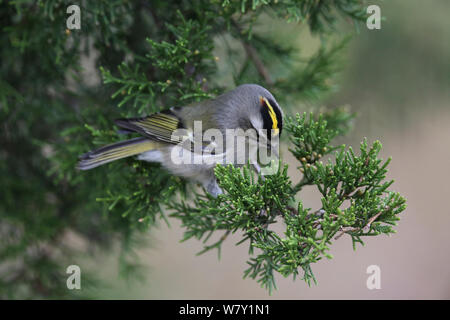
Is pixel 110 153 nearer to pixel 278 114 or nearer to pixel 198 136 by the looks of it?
pixel 198 136

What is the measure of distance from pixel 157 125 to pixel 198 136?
0.22 meters

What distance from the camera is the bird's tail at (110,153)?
1.88m

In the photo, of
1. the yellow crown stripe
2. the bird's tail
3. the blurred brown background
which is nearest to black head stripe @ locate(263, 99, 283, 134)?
the yellow crown stripe

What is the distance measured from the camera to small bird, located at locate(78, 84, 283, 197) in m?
1.88

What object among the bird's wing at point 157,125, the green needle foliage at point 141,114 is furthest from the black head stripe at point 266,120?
the bird's wing at point 157,125

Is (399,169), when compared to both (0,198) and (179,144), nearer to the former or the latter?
(179,144)

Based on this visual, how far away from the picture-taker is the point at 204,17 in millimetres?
1878

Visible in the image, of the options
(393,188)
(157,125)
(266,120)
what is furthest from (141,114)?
(393,188)

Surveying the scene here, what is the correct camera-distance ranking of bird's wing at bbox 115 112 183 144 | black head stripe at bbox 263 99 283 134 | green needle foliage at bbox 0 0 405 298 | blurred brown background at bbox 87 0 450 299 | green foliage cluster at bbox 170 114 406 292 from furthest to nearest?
blurred brown background at bbox 87 0 450 299, bird's wing at bbox 115 112 183 144, black head stripe at bbox 263 99 283 134, green needle foliage at bbox 0 0 405 298, green foliage cluster at bbox 170 114 406 292

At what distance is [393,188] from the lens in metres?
6.08

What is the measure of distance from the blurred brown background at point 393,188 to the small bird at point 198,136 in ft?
3.96

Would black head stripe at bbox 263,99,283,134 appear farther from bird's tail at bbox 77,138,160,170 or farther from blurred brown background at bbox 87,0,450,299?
blurred brown background at bbox 87,0,450,299

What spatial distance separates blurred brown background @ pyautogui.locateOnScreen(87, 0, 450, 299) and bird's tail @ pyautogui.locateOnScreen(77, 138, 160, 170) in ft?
4.14

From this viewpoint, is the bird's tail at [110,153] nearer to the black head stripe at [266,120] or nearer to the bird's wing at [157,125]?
the bird's wing at [157,125]
